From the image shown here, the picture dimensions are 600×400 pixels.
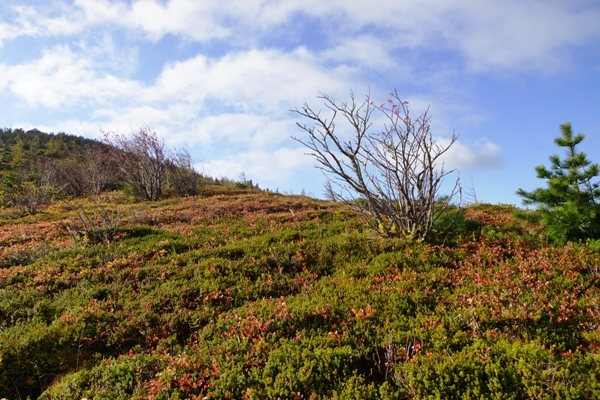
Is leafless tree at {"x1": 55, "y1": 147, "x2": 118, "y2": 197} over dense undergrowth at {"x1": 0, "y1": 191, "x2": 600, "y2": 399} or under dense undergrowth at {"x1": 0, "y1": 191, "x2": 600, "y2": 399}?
over

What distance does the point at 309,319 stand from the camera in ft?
21.1

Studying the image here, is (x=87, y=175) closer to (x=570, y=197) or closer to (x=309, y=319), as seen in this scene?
(x=309, y=319)

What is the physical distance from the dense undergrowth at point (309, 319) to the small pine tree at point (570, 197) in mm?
540

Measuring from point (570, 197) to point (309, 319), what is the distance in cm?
653

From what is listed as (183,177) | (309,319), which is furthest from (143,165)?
(309,319)

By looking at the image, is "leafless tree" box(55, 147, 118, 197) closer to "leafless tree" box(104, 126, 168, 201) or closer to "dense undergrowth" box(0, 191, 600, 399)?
"leafless tree" box(104, 126, 168, 201)

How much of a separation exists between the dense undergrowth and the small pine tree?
0.54m

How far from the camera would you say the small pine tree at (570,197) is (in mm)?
8141

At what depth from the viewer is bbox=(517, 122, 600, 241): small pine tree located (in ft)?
26.7

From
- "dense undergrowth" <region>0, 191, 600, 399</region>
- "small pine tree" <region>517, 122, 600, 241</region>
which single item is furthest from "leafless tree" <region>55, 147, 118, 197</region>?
"small pine tree" <region>517, 122, 600, 241</region>

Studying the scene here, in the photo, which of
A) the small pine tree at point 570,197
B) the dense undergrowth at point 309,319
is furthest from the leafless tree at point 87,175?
the small pine tree at point 570,197

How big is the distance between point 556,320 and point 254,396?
14.6 feet

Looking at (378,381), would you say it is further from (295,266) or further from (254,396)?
(295,266)

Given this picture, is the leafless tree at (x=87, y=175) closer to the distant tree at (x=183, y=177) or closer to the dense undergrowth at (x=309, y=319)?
the distant tree at (x=183, y=177)
